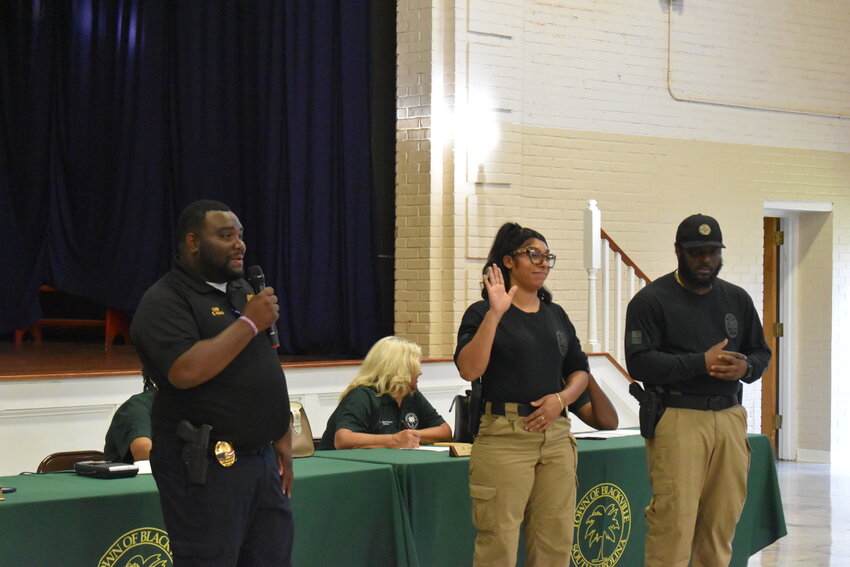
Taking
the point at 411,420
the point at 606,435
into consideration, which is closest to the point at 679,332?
the point at 606,435

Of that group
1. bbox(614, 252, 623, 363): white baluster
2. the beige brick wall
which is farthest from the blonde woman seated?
bbox(614, 252, 623, 363): white baluster

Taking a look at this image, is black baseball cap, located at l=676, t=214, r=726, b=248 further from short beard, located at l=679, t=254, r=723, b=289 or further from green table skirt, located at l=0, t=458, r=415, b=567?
green table skirt, located at l=0, t=458, r=415, b=567

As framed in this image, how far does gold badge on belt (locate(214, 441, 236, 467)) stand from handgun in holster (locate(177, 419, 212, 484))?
33 mm

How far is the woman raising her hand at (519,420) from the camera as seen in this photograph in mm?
3793

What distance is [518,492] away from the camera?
12.4 feet

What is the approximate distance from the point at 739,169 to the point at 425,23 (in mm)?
3336

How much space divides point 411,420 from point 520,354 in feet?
4.68

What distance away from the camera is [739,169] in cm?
1002

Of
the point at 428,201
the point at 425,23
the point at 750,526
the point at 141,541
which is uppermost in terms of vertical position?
the point at 425,23

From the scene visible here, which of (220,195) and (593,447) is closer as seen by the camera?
(593,447)

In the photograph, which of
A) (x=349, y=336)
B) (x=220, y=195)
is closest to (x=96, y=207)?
(x=220, y=195)

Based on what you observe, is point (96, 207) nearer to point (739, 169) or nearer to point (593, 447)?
point (739, 169)

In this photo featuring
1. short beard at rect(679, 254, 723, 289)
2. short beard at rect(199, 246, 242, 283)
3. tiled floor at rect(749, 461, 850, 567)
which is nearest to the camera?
short beard at rect(199, 246, 242, 283)

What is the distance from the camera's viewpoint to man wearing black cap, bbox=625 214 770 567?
411 cm
